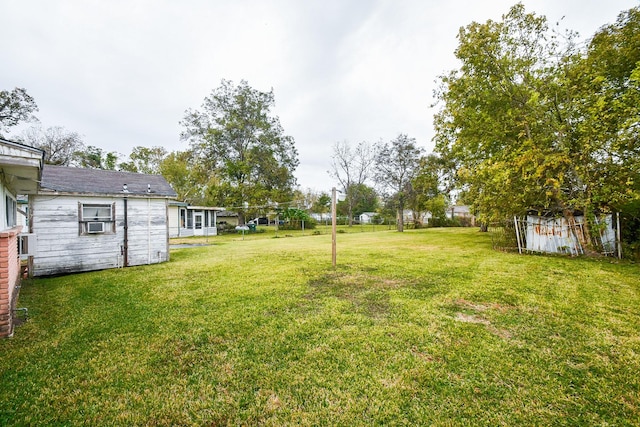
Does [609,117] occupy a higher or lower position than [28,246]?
higher

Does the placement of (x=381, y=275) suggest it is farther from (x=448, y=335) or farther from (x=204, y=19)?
(x=204, y=19)

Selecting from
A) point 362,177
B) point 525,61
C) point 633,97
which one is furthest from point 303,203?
point 633,97

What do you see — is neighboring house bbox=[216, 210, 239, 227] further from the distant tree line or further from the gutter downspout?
the distant tree line

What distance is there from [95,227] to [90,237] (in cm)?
32

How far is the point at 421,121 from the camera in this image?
22766 mm

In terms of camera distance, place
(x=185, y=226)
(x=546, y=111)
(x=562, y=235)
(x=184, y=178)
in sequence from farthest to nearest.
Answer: (x=184, y=178)
(x=185, y=226)
(x=546, y=111)
(x=562, y=235)

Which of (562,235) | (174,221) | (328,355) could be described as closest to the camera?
(328,355)

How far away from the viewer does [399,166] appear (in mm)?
26578

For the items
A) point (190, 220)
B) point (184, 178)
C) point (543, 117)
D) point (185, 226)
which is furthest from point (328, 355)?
point (184, 178)

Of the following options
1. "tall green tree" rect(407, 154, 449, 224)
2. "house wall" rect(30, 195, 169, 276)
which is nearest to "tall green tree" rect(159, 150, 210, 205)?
"house wall" rect(30, 195, 169, 276)

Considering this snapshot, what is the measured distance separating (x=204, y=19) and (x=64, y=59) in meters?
7.50

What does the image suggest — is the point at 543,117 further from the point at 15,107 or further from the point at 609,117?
the point at 15,107

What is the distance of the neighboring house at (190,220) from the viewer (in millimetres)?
20547

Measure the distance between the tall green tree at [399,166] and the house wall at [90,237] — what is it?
21518 mm
